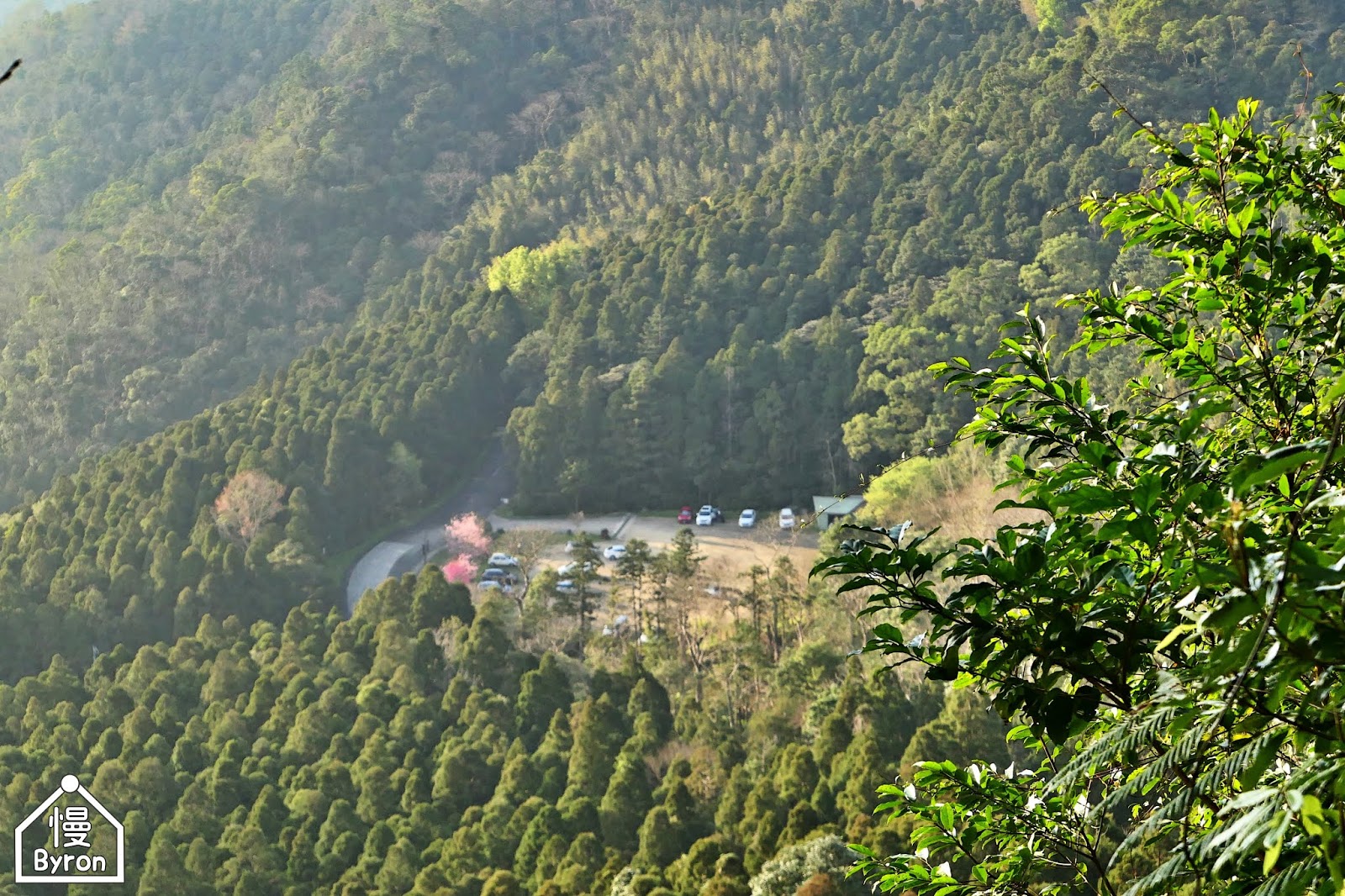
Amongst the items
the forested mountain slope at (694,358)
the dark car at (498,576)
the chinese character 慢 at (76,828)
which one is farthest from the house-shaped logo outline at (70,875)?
the dark car at (498,576)

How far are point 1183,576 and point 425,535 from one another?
23195mm

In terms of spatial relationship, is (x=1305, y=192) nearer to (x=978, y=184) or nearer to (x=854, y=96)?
(x=978, y=184)

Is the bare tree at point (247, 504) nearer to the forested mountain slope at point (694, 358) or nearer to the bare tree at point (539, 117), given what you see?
the forested mountain slope at point (694, 358)

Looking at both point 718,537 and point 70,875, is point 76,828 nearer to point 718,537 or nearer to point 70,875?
point 70,875

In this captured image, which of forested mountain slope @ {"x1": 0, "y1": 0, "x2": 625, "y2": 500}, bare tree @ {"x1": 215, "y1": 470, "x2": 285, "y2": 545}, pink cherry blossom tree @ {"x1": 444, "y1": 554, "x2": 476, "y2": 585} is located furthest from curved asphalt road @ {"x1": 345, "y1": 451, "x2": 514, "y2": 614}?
forested mountain slope @ {"x1": 0, "y1": 0, "x2": 625, "y2": 500}

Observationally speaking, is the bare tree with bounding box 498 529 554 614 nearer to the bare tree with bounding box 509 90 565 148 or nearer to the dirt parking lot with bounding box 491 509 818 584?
the dirt parking lot with bounding box 491 509 818 584

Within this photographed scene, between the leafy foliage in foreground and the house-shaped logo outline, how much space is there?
11.8 meters

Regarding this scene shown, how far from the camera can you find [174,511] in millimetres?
20953

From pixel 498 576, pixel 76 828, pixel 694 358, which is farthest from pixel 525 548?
pixel 76 828

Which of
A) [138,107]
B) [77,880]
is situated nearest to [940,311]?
[77,880]

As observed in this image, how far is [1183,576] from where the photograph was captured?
1885mm

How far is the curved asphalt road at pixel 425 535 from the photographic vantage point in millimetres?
22469

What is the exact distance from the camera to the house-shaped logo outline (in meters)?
12.5

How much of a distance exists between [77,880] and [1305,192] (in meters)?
13.0
